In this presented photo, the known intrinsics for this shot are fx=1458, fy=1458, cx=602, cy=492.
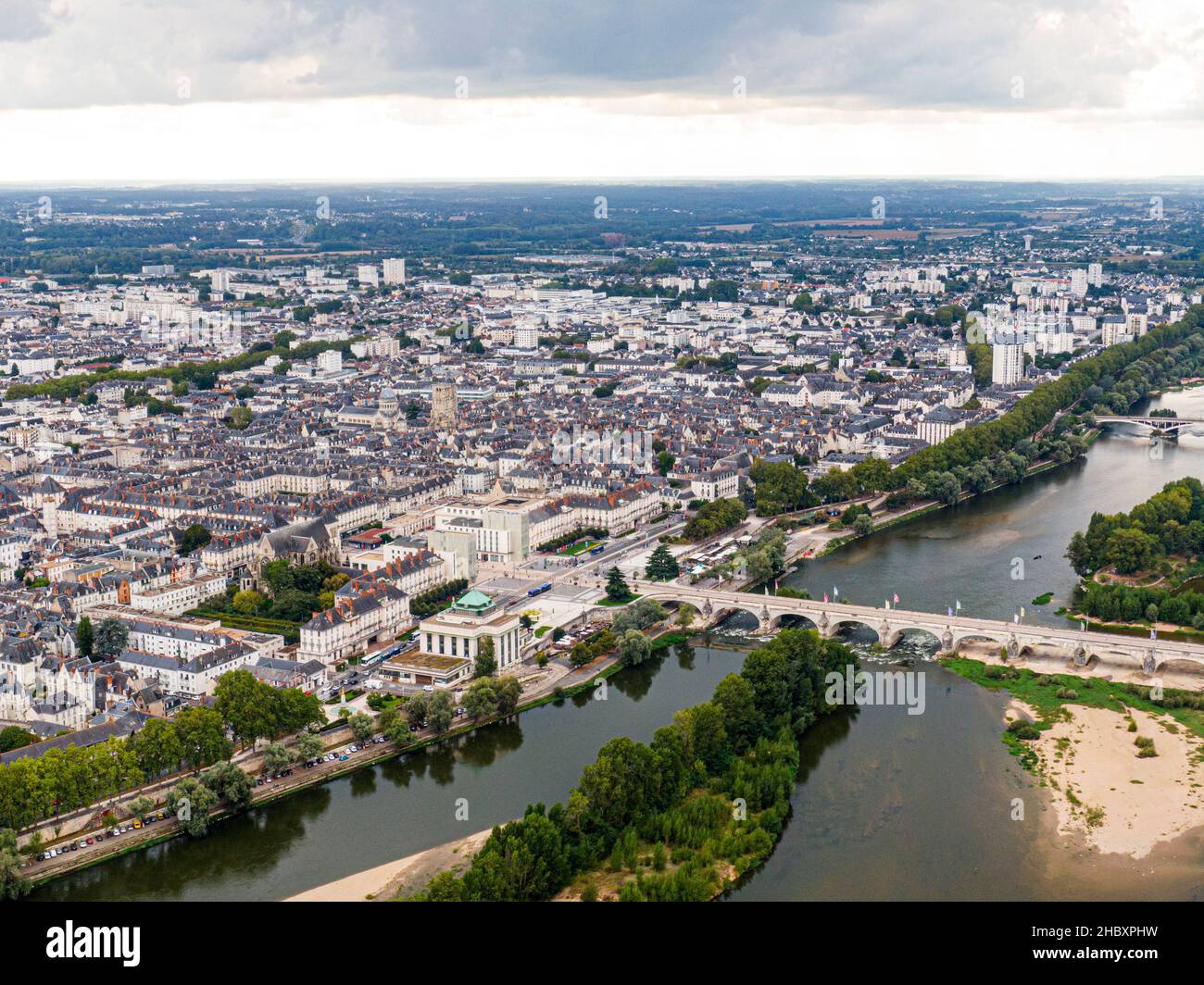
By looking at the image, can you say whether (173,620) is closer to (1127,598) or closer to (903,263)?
(1127,598)

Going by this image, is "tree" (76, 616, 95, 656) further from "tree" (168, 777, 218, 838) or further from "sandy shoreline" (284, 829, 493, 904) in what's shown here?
"sandy shoreline" (284, 829, 493, 904)

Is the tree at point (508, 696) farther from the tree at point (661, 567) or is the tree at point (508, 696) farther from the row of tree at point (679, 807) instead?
the tree at point (661, 567)

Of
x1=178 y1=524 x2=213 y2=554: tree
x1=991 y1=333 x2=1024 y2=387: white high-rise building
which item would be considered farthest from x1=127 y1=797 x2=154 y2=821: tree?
x1=991 y1=333 x2=1024 y2=387: white high-rise building

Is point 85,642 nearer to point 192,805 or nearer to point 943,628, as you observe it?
point 192,805

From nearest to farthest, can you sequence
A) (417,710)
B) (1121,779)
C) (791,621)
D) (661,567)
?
(1121,779) < (417,710) < (791,621) < (661,567)

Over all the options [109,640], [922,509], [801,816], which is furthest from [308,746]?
[922,509]

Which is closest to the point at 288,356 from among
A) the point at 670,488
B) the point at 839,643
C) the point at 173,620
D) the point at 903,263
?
the point at 670,488
